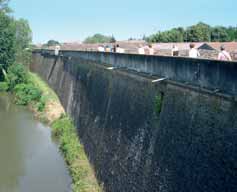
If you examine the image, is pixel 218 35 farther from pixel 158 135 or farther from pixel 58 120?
pixel 158 135

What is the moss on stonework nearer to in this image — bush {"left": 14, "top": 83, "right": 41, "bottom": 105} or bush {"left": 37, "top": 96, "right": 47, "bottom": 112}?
bush {"left": 37, "top": 96, "right": 47, "bottom": 112}

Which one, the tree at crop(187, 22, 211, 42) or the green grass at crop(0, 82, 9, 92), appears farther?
the tree at crop(187, 22, 211, 42)

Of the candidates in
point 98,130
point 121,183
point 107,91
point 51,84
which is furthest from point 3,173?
point 51,84

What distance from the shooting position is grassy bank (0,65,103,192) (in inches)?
498

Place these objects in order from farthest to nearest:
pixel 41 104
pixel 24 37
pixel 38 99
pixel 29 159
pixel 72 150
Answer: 1. pixel 24 37
2. pixel 38 99
3. pixel 41 104
4. pixel 29 159
5. pixel 72 150

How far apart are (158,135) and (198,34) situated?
37.1m

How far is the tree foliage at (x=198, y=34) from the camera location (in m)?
43.8

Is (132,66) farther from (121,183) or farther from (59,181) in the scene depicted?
(59,181)

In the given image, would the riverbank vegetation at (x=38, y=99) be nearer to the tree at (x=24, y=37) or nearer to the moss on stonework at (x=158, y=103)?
the tree at (x=24, y=37)

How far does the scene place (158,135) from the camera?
8.62m

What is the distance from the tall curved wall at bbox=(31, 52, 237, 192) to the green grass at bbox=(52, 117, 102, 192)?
35cm

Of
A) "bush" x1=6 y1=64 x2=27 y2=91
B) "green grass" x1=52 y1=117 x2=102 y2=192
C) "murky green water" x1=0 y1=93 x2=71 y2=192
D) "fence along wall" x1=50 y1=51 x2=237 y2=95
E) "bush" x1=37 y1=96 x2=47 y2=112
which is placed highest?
"fence along wall" x1=50 y1=51 x2=237 y2=95

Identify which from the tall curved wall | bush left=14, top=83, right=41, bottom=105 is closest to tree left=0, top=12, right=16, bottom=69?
bush left=14, top=83, right=41, bottom=105

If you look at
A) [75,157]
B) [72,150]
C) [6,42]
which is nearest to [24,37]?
[6,42]
